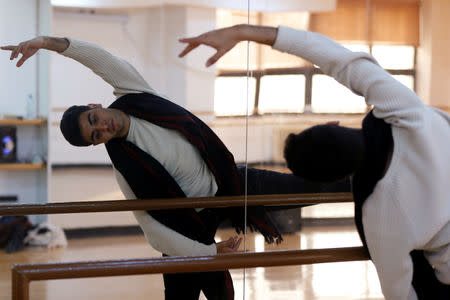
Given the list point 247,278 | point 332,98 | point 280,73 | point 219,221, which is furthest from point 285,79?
point 247,278

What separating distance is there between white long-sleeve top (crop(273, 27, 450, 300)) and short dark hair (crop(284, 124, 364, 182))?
0.07 m

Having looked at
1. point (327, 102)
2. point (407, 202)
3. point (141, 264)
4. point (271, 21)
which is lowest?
point (141, 264)

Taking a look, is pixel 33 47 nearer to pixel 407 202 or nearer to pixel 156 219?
pixel 156 219

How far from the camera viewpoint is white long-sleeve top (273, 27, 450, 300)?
2.96ft

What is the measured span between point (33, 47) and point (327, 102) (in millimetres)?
730

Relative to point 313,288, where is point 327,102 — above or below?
above

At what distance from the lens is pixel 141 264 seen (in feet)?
3.13

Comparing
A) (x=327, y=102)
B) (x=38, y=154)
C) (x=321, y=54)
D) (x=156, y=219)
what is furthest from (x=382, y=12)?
(x=38, y=154)

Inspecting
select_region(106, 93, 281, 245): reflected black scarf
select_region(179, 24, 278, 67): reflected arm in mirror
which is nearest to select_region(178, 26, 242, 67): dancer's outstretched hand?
select_region(179, 24, 278, 67): reflected arm in mirror

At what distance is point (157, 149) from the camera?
45.6 inches

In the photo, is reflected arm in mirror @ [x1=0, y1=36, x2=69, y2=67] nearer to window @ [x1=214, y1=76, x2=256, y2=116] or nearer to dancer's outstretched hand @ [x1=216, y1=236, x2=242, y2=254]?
window @ [x1=214, y1=76, x2=256, y2=116]

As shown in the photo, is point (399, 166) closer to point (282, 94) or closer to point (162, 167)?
point (162, 167)

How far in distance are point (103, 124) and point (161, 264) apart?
1.06ft

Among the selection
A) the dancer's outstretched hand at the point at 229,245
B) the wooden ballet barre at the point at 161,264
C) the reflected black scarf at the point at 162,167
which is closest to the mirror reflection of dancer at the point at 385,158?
the wooden ballet barre at the point at 161,264
